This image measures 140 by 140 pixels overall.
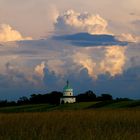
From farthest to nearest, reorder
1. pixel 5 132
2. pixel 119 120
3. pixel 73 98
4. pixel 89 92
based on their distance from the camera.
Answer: pixel 89 92
pixel 73 98
pixel 119 120
pixel 5 132

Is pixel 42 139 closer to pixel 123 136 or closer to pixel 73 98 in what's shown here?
pixel 123 136

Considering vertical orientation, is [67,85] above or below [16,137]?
above

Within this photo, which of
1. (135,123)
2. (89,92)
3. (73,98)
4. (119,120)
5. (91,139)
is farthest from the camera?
(89,92)

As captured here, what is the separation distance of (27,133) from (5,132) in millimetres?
1537

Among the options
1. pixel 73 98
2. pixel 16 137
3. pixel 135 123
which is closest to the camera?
pixel 16 137

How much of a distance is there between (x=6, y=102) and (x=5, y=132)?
11594 cm

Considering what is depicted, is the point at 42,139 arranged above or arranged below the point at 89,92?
below

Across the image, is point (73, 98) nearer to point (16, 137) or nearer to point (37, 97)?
point (37, 97)

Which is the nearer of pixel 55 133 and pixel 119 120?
pixel 55 133

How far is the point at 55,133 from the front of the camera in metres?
15.3

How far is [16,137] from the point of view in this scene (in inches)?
573

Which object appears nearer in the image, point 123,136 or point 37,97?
point 123,136

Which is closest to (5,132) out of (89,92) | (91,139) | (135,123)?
(91,139)

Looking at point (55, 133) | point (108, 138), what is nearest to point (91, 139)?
point (108, 138)
